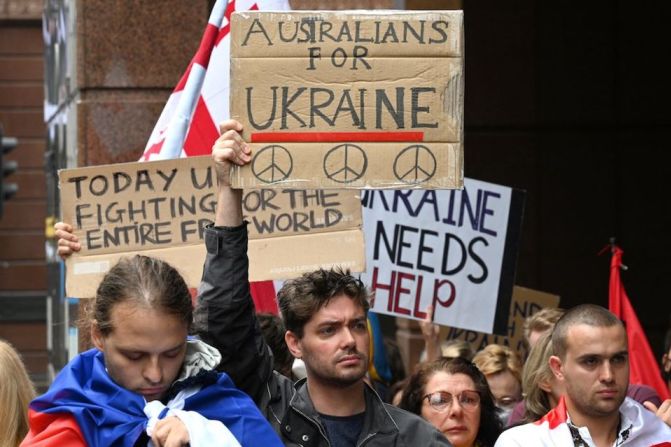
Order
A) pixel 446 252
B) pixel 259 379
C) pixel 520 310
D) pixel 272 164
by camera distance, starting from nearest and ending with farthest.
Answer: pixel 259 379, pixel 272 164, pixel 446 252, pixel 520 310

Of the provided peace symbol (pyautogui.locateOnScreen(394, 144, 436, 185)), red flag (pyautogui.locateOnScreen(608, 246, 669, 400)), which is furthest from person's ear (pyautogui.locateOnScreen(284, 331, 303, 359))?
red flag (pyautogui.locateOnScreen(608, 246, 669, 400))

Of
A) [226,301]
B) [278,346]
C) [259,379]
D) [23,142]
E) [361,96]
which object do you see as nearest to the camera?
[226,301]

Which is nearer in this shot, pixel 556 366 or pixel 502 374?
pixel 556 366

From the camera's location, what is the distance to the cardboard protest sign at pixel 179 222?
584 centimetres

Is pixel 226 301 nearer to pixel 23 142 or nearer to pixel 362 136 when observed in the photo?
pixel 362 136

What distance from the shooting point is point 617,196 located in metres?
10.8

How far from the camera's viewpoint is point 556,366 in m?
4.91

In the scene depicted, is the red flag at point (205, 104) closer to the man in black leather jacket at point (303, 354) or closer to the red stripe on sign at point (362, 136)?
the red stripe on sign at point (362, 136)

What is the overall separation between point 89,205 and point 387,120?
1.66 meters

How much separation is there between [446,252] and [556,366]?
8.52ft

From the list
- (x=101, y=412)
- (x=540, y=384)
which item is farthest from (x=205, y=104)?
(x=101, y=412)

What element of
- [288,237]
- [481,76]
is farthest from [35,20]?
[288,237]

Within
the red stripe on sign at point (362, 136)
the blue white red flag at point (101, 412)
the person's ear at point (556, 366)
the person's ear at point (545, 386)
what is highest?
the red stripe on sign at point (362, 136)

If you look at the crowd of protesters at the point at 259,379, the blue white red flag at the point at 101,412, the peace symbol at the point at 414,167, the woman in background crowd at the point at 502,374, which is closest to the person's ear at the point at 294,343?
the crowd of protesters at the point at 259,379
